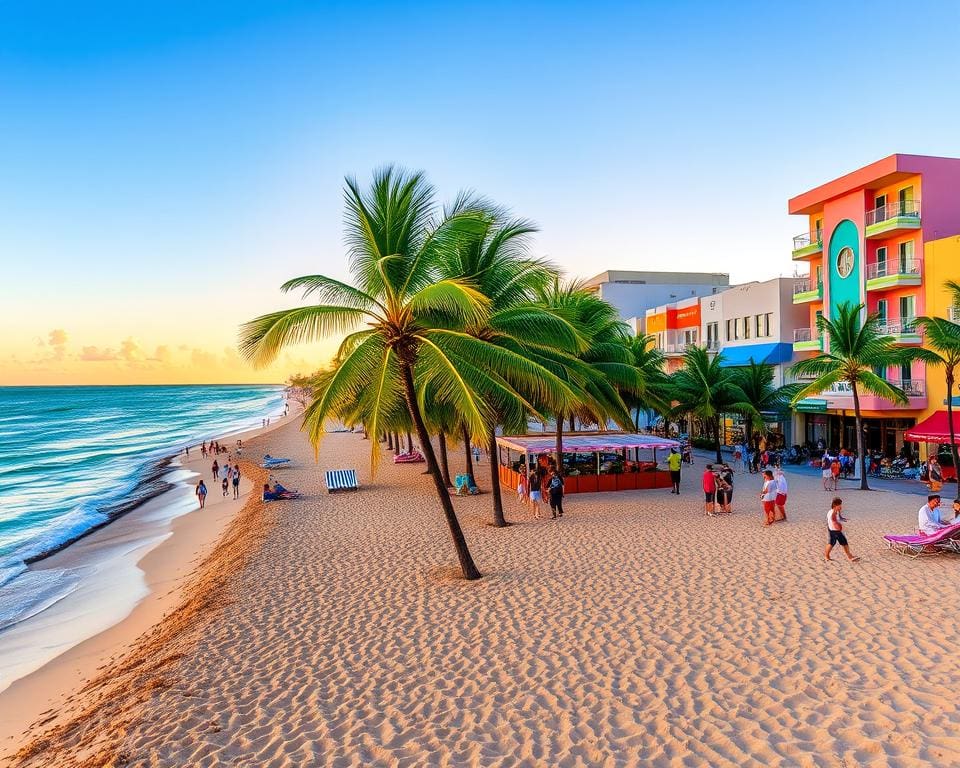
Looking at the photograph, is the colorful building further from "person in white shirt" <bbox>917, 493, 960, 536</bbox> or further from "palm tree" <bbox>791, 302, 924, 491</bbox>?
"person in white shirt" <bbox>917, 493, 960, 536</bbox>

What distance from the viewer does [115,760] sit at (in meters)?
6.21

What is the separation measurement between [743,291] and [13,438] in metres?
69.7

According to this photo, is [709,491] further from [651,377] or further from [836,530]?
[651,377]

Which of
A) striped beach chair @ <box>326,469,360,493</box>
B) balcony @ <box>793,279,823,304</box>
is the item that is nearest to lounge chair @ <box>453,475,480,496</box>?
striped beach chair @ <box>326,469,360,493</box>

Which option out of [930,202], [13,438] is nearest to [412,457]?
[930,202]

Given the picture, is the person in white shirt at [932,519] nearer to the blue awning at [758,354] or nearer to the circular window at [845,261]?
the blue awning at [758,354]

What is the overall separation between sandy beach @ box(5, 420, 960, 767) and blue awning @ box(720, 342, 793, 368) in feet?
60.0

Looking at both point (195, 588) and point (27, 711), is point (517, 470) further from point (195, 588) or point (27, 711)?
point (27, 711)

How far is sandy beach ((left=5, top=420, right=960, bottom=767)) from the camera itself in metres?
6.08

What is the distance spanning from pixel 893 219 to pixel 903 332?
14.2 ft

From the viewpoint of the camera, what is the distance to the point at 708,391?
27469mm

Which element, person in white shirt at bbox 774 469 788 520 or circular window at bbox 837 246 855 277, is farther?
circular window at bbox 837 246 855 277

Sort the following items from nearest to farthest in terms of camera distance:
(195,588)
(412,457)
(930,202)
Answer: (195,588), (930,202), (412,457)

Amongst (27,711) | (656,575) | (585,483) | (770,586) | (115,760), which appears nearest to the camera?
(115,760)
